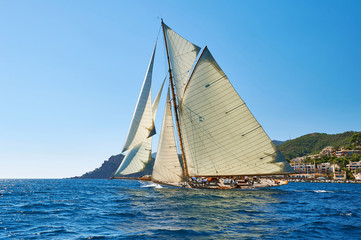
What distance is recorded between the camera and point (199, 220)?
1916 cm

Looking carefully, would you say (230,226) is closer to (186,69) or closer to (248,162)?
(248,162)

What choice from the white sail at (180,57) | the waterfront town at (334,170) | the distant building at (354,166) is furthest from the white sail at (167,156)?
the distant building at (354,166)

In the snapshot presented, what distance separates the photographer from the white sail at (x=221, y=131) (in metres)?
38.2

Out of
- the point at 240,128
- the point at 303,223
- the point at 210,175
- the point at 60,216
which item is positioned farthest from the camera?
the point at 210,175

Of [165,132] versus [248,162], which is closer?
[248,162]

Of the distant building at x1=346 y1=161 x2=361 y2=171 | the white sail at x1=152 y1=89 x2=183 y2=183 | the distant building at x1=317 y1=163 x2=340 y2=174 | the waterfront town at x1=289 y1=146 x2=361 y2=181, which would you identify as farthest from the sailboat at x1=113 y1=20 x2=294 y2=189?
the distant building at x1=317 y1=163 x2=340 y2=174

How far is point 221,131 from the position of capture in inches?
1532

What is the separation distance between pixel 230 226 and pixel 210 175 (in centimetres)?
2478

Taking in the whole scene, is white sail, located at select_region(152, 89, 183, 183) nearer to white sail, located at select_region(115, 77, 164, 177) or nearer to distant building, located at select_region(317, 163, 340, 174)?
white sail, located at select_region(115, 77, 164, 177)

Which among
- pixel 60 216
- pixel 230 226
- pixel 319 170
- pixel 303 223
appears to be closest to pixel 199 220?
pixel 230 226

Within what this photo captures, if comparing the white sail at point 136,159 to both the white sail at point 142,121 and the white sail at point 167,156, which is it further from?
the white sail at point 167,156

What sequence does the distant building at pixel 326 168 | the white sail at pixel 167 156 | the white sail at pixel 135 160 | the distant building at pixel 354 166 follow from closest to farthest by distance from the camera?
the white sail at pixel 167 156
the white sail at pixel 135 160
the distant building at pixel 354 166
the distant building at pixel 326 168

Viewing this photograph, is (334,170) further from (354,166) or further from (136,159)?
(136,159)

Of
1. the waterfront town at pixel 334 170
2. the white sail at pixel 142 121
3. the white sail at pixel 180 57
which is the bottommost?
the waterfront town at pixel 334 170
